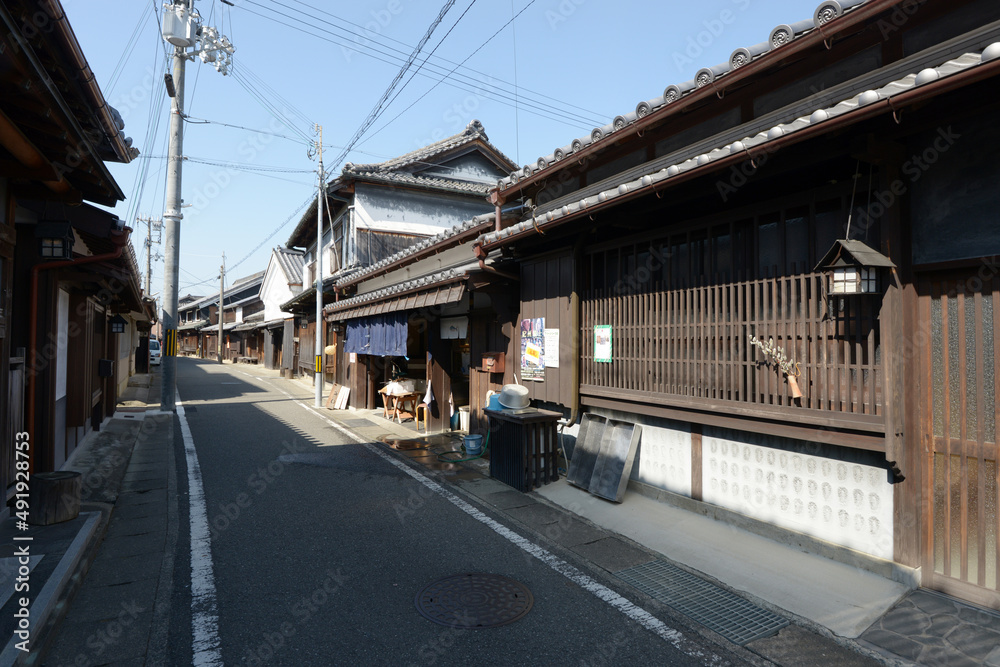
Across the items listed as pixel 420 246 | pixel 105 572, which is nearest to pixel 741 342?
pixel 105 572

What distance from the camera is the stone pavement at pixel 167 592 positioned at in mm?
3885

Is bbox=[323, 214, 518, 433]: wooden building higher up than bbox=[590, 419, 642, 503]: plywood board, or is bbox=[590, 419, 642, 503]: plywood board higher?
bbox=[323, 214, 518, 433]: wooden building

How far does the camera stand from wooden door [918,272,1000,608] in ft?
14.3

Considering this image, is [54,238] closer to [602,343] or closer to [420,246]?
[602,343]

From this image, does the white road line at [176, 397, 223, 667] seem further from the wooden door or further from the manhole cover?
the wooden door

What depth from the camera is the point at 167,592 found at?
4891mm

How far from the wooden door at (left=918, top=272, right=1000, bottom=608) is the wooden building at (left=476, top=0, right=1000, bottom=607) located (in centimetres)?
1

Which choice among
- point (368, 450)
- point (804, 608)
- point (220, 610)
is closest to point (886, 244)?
point (804, 608)

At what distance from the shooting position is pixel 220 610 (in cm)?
457

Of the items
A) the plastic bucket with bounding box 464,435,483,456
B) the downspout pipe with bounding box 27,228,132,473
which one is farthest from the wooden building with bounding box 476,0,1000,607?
the downspout pipe with bounding box 27,228,132,473

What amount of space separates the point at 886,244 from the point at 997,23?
1.87 metres

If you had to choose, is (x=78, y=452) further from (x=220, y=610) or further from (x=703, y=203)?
(x=703, y=203)

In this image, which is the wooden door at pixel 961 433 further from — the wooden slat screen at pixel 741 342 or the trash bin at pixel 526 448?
the trash bin at pixel 526 448

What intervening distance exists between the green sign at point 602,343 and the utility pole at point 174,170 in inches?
580
